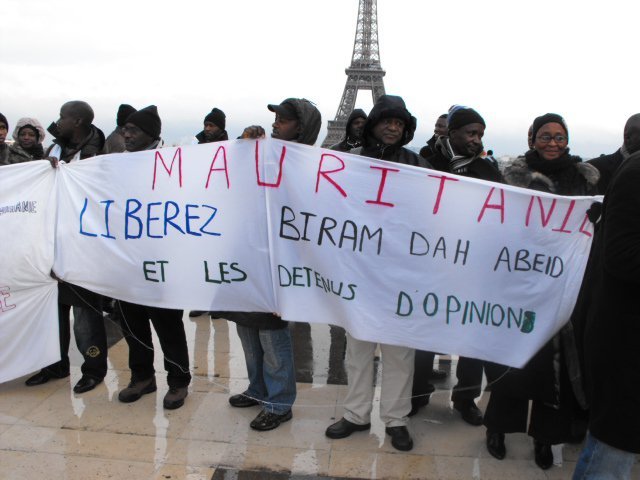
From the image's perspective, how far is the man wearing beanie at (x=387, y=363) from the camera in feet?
11.3

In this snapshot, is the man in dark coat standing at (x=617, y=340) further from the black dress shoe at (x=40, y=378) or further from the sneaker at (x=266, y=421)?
the black dress shoe at (x=40, y=378)

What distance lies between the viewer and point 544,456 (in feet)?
10.9

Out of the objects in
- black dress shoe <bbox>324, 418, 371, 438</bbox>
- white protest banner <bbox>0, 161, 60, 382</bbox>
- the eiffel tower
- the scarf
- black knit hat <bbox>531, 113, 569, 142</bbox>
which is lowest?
black dress shoe <bbox>324, 418, 371, 438</bbox>

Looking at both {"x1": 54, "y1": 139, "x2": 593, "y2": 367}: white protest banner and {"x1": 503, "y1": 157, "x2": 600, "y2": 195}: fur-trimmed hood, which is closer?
{"x1": 54, "y1": 139, "x2": 593, "y2": 367}: white protest banner

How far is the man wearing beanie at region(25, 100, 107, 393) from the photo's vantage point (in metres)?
4.20

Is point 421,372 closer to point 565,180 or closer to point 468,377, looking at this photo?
point 468,377

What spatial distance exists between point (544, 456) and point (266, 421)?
173 centimetres

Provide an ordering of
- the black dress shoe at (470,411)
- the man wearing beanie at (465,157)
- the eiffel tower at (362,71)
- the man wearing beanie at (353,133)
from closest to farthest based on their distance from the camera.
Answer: the man wearing beanie at (465,157) < the black dress shoe at (470,411) < the man wearing beanie at (353,133) < the eiffel tower at (362,71)

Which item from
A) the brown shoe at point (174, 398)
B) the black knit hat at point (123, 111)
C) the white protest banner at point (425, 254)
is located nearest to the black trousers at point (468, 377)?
the white protest banner at point (425, 254)

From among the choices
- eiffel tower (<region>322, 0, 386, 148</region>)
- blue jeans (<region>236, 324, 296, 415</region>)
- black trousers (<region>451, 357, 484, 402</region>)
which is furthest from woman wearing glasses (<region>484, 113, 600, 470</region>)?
eiffel tower (<region>322, 0, 386, 148</region>)

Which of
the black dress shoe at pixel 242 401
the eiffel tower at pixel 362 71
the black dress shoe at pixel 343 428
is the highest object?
the eiffel tower at pixel 362 71

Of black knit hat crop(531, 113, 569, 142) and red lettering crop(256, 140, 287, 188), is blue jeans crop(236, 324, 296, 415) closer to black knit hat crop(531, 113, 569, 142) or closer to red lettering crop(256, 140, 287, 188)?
red lettering crop(256, 140, 287, 188)

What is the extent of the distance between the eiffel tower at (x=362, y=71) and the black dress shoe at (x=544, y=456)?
1489 inches

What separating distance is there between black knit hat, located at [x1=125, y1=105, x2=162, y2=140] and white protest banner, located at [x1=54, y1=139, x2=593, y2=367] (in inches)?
13.6
